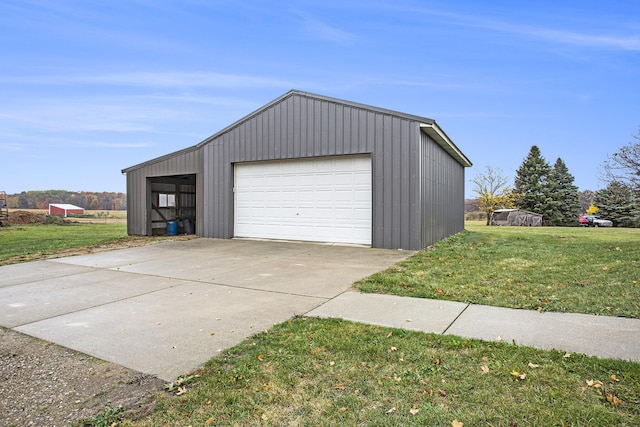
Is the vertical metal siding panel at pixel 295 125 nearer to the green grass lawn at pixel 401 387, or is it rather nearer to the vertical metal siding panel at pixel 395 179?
the vertical metal siding panel at pixel 395 179

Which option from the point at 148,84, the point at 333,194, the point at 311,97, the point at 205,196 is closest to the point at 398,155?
the point at 333,194

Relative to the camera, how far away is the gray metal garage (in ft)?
33.0

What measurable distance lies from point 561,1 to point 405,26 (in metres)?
4.76

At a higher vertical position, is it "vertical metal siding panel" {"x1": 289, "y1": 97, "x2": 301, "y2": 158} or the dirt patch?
"vertical metal siding panel" {"x1": 289, "y1": 97, "x2": 301, "y2": 158}

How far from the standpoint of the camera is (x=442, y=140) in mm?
11773

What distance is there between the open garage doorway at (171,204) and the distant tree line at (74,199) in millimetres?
35892

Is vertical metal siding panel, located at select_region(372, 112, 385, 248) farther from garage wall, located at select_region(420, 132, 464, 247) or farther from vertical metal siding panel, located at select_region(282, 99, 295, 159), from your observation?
vertical metal siding panel, located at select_region(282, 99, 295, 159)

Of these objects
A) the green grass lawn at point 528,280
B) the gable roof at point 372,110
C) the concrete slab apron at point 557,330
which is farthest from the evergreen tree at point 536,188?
the concrete slab apron at point 557,330

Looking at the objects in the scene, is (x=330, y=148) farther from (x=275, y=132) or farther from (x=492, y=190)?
(x=492, y=190)

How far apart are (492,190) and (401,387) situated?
37104 mm

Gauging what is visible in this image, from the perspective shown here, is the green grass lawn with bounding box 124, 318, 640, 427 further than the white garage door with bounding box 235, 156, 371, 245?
No

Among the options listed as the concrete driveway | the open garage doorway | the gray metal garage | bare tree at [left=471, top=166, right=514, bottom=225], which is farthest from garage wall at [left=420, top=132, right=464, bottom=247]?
bare tree at [left=471, top=166, right=514, bottom=225]

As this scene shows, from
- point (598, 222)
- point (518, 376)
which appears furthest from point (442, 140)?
point (598, 222)

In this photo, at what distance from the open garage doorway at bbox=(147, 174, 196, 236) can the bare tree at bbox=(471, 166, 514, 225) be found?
28489 mm
